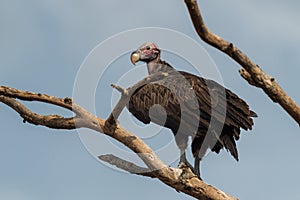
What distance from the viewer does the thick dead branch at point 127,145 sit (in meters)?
10.4

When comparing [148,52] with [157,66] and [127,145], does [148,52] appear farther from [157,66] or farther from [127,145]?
[127,145]

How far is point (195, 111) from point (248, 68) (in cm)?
414

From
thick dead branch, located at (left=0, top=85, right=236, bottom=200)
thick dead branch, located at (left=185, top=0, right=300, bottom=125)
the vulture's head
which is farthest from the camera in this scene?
the vulture's head

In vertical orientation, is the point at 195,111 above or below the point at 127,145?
above

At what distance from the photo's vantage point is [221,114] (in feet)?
42.4

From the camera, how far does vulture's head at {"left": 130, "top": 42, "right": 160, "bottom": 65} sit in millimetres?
15321

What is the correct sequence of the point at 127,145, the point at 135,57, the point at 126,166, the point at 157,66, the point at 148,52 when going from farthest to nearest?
the point at 148,52
the point at 157,66
the point at 135,57
the point at 126,166
the point at 127,145

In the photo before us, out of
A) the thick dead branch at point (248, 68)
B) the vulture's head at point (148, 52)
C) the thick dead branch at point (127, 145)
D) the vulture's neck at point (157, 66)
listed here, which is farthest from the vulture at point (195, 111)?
the thick dead branch at point (248, 68)

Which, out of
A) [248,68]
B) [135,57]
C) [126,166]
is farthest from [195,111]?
[248,68]

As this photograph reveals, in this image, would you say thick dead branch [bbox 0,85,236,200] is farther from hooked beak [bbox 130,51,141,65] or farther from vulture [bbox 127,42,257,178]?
hooked beak [bbox 130,51,141,65]

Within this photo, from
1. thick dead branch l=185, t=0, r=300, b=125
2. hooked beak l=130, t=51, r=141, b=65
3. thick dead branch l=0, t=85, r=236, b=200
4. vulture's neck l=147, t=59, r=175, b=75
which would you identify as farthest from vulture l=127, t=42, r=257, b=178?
thick dead branch l=185, t=0, r=300, b=125

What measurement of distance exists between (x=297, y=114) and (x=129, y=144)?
2537 mm

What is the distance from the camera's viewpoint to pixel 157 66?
15180 mm

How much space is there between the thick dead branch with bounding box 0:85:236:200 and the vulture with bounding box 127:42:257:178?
2.25 metres
